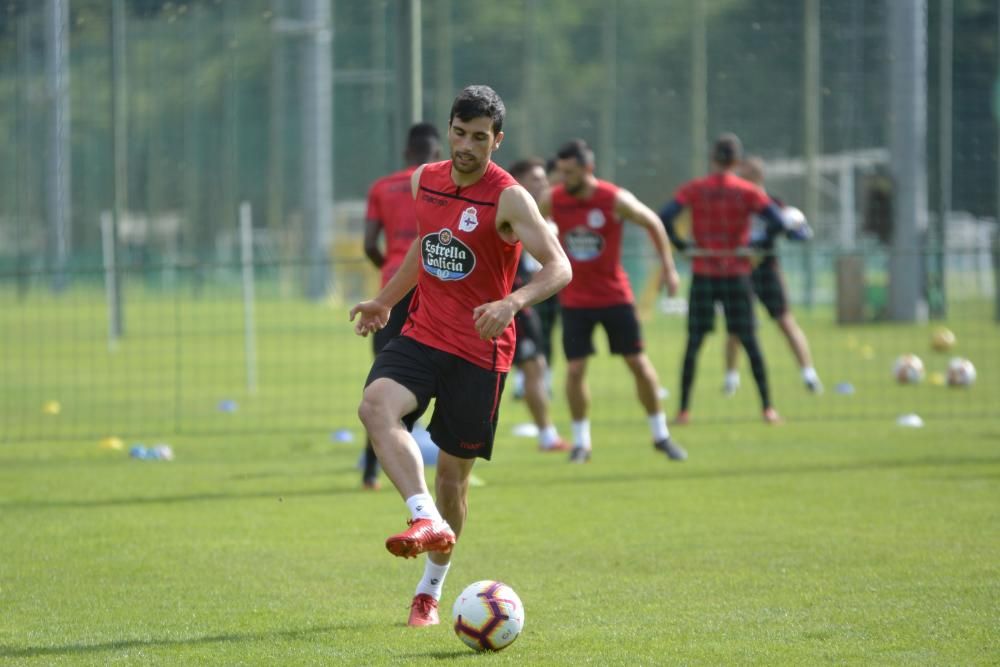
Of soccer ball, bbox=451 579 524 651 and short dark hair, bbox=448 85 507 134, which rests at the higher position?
short dark hair, bbox=448 85 507 134

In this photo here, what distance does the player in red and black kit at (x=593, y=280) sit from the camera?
1129cm

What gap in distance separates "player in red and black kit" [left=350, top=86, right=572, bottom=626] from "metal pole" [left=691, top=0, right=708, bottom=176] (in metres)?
18.9

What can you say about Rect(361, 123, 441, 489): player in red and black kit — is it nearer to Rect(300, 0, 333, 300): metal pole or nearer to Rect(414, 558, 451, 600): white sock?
Rect(414, 558, 451, 600): white sock

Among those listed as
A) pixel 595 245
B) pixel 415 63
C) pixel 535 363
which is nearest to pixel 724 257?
pixel 535 363

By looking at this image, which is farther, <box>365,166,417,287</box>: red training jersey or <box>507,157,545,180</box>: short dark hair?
<box>507,157,545,180</box>: short dark hair

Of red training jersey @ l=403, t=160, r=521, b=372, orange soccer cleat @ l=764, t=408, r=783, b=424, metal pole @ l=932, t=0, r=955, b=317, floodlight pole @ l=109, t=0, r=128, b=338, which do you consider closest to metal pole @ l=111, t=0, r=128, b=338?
floodlight pole @ l=109, t=0, r=128, b=338

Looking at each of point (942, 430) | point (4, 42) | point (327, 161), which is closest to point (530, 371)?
point (942, 430)

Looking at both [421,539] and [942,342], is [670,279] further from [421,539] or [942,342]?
[942,342]

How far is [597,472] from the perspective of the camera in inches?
432

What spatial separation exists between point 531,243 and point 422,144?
3.90 m

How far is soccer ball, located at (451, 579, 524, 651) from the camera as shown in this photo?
5723 millimetres

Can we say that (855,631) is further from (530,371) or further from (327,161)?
(327,161)

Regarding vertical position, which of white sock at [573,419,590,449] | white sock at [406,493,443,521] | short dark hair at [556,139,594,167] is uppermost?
short dark hair at [556,139,594,167]

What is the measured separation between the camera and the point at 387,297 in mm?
6664
